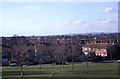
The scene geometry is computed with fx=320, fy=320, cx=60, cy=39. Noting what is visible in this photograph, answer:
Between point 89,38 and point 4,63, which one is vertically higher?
point 89,38

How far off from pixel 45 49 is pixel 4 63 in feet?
26.1

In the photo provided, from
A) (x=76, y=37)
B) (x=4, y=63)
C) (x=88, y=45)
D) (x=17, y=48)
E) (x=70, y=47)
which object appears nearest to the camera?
(x=17, y=48)

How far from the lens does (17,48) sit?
138ft

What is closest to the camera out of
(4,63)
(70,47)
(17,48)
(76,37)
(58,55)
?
(17,48)

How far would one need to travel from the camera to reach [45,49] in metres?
51.5

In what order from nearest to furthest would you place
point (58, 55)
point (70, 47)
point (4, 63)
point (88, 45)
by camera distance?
point (4, 63), point (58, 55), point (70, 47), point (88, 45)

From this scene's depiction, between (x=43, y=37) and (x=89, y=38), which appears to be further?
(x=89, y=38)

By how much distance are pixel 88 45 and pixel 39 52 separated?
14.9 meters

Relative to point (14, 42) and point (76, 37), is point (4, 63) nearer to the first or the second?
point (14, 42)

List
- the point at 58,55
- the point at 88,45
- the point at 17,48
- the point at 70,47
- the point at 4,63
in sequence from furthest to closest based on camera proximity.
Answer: the point at 88,45 < the point at 70,47 < the point at 58,55 < the point at 4,63 < the point at 17,48

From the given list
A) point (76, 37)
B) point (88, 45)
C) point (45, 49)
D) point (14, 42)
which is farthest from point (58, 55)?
point (76, 37)

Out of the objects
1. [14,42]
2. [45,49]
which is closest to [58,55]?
[45,49]

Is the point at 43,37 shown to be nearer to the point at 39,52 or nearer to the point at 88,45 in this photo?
the point at 88,45

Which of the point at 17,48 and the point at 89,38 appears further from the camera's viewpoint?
the point at 89,38
